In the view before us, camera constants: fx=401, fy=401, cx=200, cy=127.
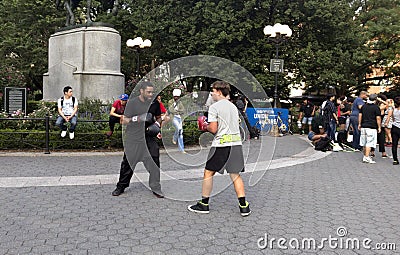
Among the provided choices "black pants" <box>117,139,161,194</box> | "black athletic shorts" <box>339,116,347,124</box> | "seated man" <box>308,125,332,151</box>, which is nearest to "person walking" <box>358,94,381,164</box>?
"seated man" <box>308,125,332,151</box>

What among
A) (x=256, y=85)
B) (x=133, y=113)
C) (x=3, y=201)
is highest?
(x=256, y=85)

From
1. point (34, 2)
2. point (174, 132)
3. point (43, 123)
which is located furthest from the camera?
point (34, 2)

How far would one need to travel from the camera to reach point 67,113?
1109 centimetres

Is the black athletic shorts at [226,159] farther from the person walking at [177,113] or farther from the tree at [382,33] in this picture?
the tree at [382,33]

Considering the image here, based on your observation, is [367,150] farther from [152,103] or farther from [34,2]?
[34,2]

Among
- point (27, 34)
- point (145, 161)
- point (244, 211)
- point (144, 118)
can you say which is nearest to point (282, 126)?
point (145, 161)

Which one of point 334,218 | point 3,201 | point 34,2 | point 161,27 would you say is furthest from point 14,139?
point 34,2

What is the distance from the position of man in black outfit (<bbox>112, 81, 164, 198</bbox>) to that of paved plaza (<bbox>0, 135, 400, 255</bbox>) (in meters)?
0.34

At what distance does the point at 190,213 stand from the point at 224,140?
3.83 feet

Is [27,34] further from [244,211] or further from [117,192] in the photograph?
[244,211]

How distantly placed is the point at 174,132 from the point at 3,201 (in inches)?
208

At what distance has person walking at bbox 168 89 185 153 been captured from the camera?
9656 millimetres

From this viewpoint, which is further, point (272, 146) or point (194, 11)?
point (194, 11)

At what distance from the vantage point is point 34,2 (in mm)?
27672
